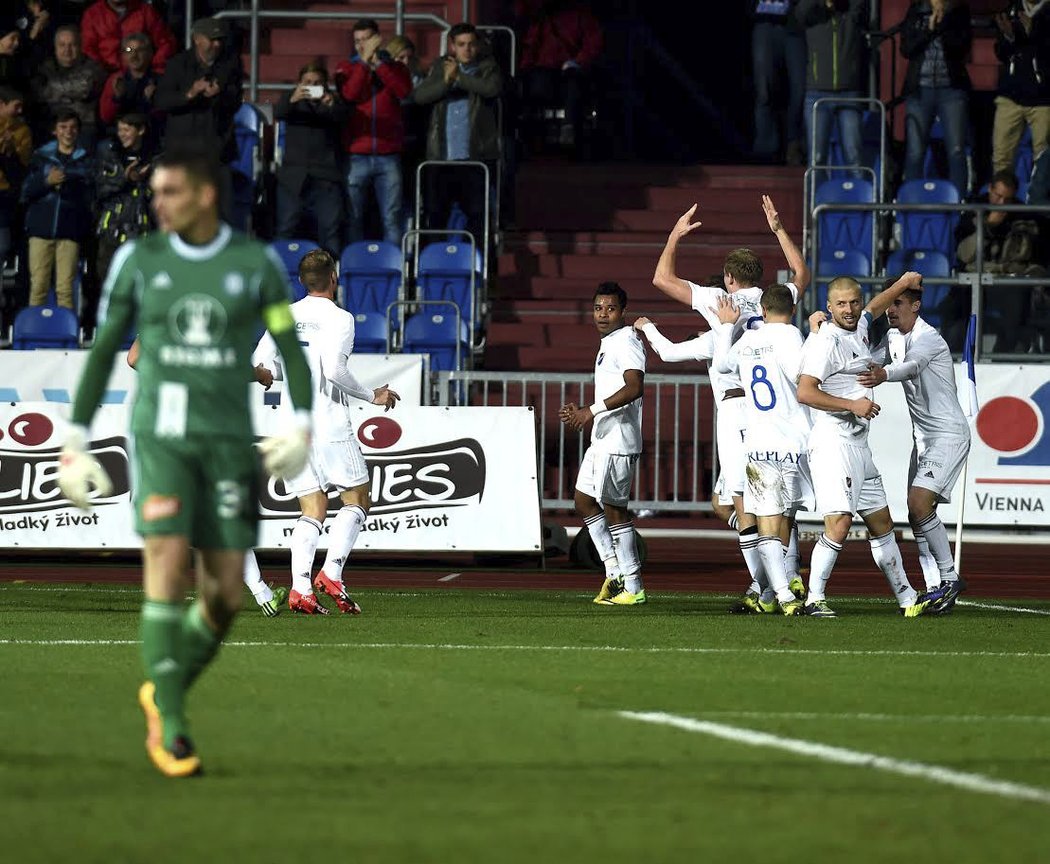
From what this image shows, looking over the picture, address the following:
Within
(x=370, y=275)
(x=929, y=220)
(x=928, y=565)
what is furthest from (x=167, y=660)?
(x=929, y=220)

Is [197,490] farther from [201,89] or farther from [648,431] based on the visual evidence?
[201,89]

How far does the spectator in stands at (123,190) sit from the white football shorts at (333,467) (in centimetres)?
938

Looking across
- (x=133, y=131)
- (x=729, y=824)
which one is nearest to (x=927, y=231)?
(x=133, y=131)

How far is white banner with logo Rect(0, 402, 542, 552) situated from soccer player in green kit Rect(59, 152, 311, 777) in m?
9.99

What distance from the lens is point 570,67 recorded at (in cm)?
2466

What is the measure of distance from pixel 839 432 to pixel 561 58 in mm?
13135

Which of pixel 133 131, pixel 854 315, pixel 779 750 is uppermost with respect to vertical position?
pixel 133 131

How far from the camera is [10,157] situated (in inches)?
867

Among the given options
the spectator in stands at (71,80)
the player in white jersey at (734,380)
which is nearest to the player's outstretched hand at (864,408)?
the player in white jersey at (734,380)

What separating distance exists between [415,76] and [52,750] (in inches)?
694

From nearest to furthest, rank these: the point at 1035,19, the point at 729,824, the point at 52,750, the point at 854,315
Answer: the point at 729,824 → the point at 52,750 → the point at 854,315 → the point at 1035,19

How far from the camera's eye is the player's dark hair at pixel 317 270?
1233 centimetres

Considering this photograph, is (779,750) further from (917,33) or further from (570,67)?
(570,67)

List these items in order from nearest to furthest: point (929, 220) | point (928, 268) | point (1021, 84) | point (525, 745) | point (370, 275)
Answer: point (525, 745), point (928, 268), point (370, 275), point (929, 220), point (1021, 84)
